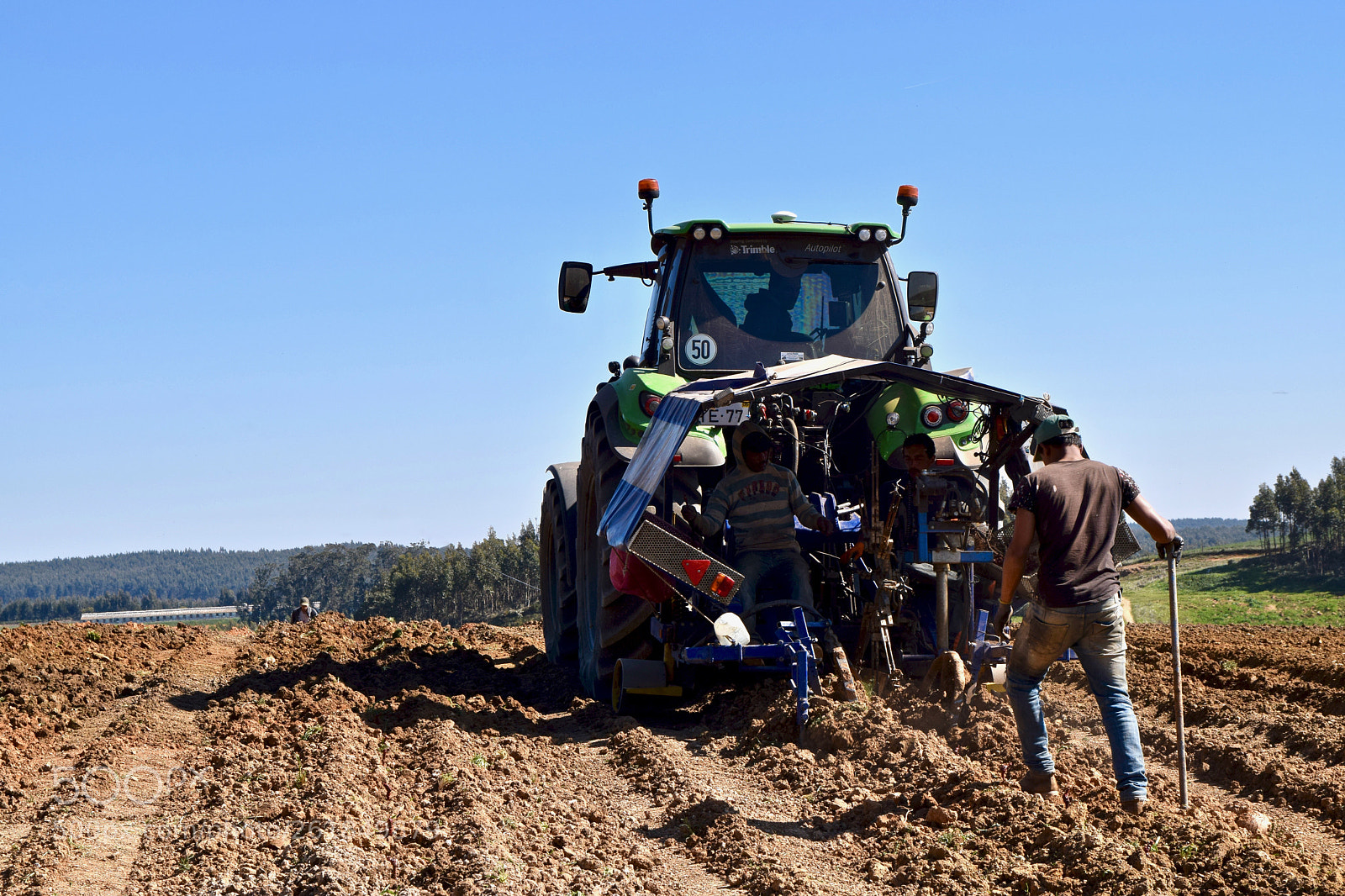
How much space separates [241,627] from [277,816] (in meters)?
16.1

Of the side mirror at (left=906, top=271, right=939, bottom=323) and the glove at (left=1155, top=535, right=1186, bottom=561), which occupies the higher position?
the side mirror at (left=906, top=271, right=939, bottom=323)

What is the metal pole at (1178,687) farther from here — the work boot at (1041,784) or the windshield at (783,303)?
the windshield at (783,303)

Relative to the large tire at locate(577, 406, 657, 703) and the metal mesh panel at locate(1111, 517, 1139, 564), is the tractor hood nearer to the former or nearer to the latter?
the large tire at locate(577, 406, 657, 703)

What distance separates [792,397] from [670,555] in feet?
5.30

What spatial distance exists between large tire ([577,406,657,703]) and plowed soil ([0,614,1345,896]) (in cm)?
33

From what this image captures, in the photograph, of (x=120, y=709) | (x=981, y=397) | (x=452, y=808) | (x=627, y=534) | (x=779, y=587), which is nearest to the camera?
(x=452, y=808)

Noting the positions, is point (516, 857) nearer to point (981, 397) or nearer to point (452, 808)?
point (452, 808)

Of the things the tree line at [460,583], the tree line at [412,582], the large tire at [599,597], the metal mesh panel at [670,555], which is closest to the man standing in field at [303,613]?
the large tire at [599,597]

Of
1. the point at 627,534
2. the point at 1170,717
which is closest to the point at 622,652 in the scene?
the point at 627,534

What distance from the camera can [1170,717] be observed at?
7.12 metres

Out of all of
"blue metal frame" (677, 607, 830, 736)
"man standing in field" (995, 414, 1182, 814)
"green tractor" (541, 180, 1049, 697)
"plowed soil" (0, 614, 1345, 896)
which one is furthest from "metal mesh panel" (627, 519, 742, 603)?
"man standing in field" (995, 414, 1182, 814)

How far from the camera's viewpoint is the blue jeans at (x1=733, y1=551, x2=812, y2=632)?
23.7ft

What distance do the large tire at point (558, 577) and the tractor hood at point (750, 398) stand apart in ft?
8.01

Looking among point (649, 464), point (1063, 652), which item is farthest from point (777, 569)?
point (1063, 652)
